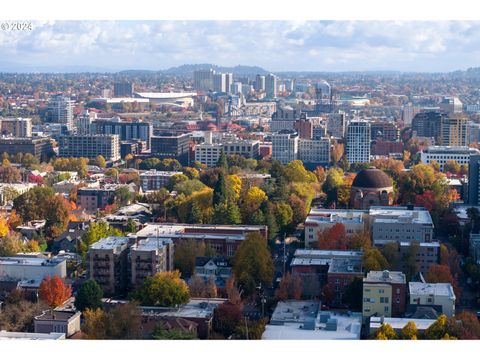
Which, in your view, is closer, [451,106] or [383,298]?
[383,298]

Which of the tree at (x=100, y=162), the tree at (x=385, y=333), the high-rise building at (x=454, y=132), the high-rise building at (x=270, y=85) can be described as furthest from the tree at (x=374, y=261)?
the high-rise building at (x=270, y=85)

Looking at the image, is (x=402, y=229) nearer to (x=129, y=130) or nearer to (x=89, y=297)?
(x=89, y=297)

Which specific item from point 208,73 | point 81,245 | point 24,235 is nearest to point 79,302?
point 81,245

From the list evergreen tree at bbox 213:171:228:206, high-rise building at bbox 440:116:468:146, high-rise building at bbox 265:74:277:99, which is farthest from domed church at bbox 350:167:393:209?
high-rise building at bbox 265:74:277:99

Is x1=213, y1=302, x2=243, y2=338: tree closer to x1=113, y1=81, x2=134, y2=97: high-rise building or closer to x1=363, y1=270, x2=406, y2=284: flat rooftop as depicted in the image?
x1=363, y1=270, x2=406, y2=284: flat rooftop

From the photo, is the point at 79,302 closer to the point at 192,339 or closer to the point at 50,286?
the point at 50,286

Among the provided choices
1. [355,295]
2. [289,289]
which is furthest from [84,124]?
[355,295]
